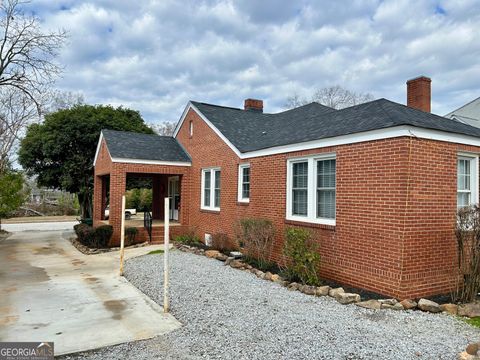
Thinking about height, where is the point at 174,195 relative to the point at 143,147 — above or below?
below

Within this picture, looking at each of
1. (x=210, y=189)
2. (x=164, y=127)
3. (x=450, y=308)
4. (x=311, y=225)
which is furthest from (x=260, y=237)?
(x=164, y=127)

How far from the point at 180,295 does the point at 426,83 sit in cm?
1119

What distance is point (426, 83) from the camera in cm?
1232

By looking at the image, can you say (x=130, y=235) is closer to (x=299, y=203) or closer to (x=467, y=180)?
(x=299, y=203)

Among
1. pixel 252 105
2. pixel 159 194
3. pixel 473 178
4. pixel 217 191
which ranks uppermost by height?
pixel 252 105

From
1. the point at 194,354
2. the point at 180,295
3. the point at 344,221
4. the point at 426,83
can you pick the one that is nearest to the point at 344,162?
the point at 344,221

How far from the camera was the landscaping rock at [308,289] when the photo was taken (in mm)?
6680

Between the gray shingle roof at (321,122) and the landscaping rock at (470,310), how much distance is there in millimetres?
3073

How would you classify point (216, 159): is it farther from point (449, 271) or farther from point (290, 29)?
point (449, 271)

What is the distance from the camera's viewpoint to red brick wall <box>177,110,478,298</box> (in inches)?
238

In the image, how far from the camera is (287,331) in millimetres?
4801

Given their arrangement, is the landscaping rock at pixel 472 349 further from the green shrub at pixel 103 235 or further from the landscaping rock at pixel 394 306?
the green shrub at pixel 103 235

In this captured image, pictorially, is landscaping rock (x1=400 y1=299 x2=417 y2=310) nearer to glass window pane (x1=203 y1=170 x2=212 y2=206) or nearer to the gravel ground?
the gravel ground

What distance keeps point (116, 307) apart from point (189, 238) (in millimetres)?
7422
